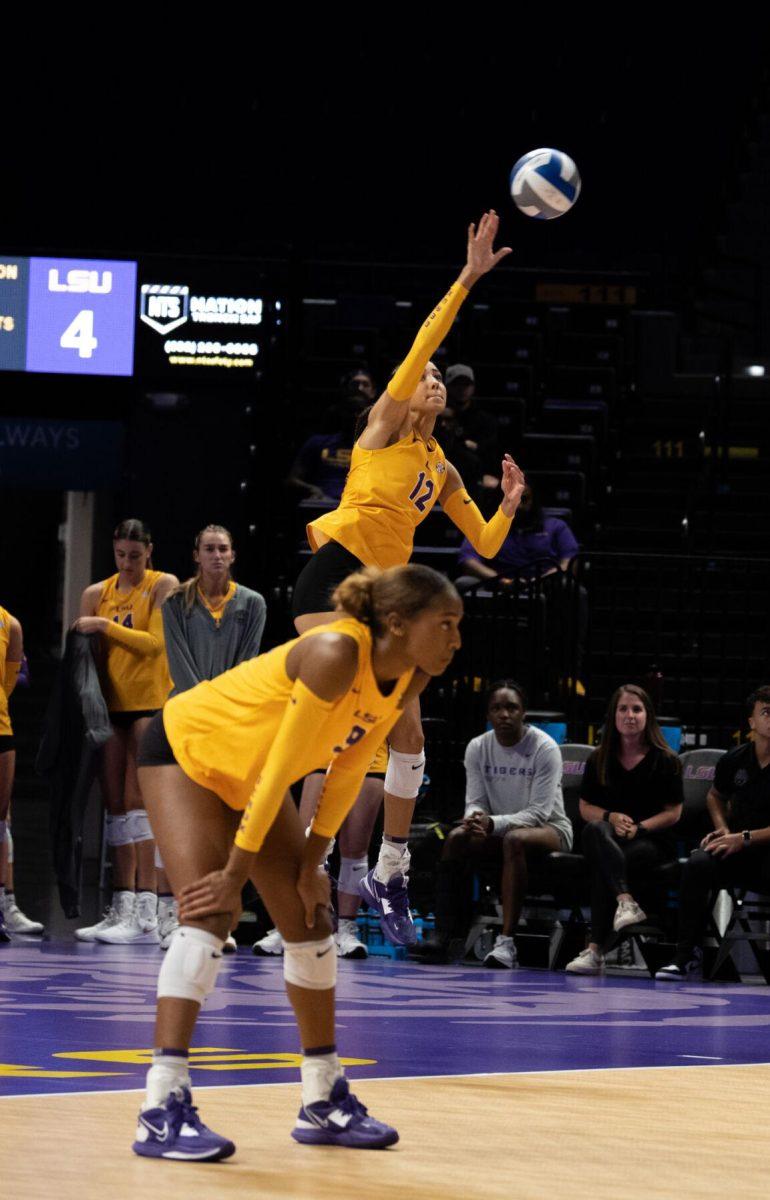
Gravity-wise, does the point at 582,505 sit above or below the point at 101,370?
below

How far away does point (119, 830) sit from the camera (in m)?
9.72

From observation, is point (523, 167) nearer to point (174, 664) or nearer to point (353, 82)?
point (174, 664)

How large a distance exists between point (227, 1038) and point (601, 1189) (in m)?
2.53

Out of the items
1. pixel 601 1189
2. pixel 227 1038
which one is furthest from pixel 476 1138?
pixel 227 1038

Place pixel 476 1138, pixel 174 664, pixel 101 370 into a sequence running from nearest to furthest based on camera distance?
pixel 476 1138
pixel 174 664
pixel 101 370

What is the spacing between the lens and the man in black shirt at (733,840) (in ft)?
30.1

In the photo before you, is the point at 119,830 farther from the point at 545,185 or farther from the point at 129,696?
the point at 545,185

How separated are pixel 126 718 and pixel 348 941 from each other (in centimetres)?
168

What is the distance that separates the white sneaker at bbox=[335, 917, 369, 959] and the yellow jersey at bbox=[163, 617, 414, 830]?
486cm

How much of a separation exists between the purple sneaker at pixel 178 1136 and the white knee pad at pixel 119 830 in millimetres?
5593

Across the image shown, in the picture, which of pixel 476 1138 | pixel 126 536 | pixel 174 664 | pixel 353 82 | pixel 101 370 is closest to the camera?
pixel 476 1138

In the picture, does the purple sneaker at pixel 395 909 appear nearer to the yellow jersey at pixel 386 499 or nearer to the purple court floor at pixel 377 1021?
the purple court floor at pixel 377 1021

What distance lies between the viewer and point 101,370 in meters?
16.1

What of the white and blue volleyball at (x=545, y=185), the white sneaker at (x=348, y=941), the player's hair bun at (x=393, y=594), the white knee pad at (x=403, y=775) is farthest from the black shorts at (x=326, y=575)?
the white sneaker at (x=348, y=941)
